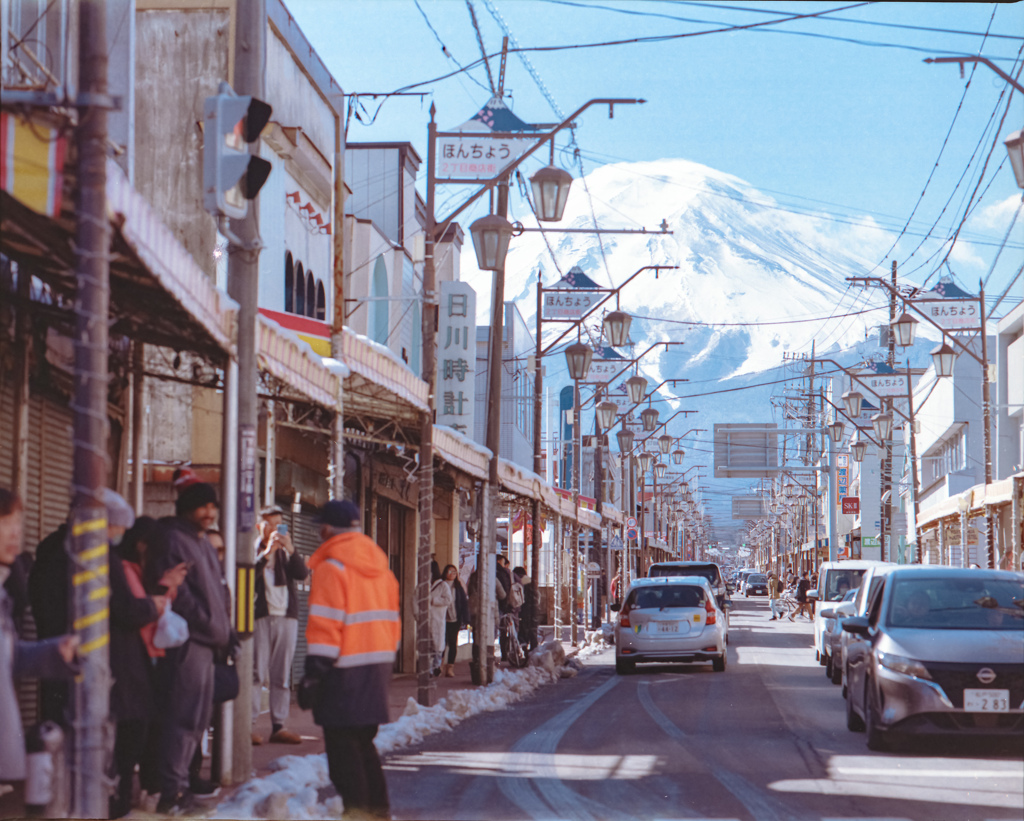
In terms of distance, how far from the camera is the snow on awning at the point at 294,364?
36.8ft

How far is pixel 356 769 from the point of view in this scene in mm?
8391

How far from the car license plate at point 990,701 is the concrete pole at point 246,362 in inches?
224

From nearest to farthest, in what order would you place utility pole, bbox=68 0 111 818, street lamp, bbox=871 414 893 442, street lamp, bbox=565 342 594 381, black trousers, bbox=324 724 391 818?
utility pole, bbox=68 0 111 818 < black trousers, bbox=324 724 391 818 < street lamp, bbox=565 342 594 381 < street lamp, bbox=871 414 893 442

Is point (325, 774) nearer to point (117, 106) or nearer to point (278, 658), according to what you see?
point (278, 658)

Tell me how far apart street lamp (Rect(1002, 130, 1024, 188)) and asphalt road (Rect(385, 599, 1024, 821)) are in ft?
21.9

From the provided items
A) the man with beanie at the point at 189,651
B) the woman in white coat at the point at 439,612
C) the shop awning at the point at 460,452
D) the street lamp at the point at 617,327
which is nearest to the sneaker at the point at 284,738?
the man with beanie at the point at 189,651

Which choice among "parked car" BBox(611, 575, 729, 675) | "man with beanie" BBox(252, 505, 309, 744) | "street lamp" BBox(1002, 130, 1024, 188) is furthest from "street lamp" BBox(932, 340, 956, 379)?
"man with beanie" BBox(252, 505, 309, 744)

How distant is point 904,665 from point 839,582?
1615 cm

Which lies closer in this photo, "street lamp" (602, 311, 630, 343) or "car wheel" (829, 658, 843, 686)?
"car wheel" (829, 658, 843, 686)

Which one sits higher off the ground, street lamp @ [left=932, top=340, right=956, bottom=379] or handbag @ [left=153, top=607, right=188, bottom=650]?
street lamp @ [left=932, top=340, right=956, bottom=379]

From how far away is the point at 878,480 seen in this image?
84438 millimetres

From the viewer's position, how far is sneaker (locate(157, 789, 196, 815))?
29.1 ft

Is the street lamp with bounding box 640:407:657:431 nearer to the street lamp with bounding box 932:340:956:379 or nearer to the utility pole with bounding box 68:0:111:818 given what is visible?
the street lamp with bounding box 932:340:956:379

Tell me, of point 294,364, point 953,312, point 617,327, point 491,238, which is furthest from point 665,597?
point 294,364
